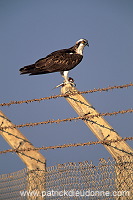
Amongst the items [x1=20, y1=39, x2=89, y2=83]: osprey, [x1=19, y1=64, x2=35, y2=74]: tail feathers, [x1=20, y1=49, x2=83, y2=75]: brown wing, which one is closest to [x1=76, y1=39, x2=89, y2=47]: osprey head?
[x1=20, y1=39, x2=89, y2=83]: osprey

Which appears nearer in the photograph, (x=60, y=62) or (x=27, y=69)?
(x=27, y=69)

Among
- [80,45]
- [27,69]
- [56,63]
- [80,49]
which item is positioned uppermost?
[80,45]

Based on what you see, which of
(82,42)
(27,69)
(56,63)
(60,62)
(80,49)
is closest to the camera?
(27,69)

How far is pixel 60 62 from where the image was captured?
9.73m

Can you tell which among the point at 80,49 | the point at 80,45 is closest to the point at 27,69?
the point at 80,49

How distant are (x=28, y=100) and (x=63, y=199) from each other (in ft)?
4.87

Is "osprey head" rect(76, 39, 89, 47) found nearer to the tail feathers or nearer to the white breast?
the white breast

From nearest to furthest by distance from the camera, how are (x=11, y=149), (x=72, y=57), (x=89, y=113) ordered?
(x=89, y=113)
(x=11, y=149)
(x=72, y=57)

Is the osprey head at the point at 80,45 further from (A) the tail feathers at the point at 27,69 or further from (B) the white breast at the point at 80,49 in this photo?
(A) the tail feathers at the point at 27,69

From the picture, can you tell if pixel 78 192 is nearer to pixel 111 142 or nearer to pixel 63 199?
pixel 63 199

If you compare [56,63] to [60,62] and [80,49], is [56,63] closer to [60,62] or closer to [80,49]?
[60,62]

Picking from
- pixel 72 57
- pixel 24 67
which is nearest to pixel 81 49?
pixel 72 57

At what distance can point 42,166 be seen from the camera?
20.7 feet

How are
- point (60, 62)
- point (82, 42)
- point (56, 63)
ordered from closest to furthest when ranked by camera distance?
point (56, 63) < point (60, 62) < point (82, 42)
